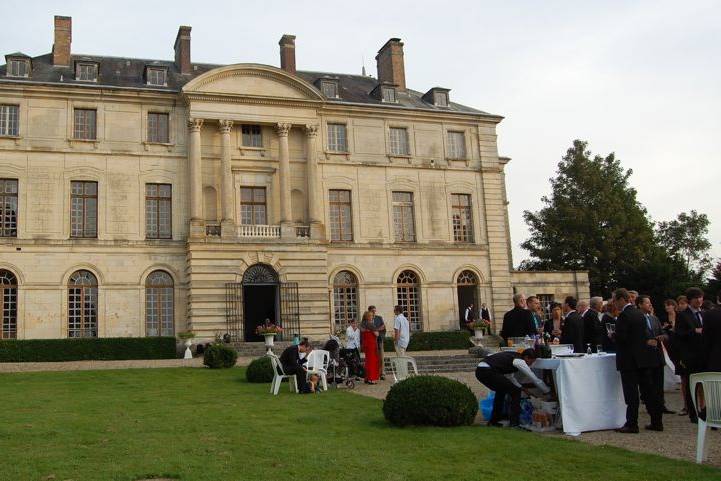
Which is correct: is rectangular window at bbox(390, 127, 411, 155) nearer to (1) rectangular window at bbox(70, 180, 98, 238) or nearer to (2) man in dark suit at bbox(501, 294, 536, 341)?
(1) rectangular window at bbox(70, 180, 98, 238)

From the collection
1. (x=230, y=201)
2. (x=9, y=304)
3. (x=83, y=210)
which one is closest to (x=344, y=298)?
(x=230, y=201)

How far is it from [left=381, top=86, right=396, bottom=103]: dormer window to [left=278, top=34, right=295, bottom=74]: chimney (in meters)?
4.24

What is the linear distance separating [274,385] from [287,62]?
21023 mm

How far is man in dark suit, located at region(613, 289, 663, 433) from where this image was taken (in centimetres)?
933

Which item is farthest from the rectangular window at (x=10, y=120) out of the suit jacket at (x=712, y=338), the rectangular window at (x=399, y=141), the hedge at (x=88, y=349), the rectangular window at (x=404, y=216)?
the suit jacket at (x=712, y=338)

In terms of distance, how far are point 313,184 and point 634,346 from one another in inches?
855

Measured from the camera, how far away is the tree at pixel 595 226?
40062 mm

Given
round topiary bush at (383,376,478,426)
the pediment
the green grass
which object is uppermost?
the pediment

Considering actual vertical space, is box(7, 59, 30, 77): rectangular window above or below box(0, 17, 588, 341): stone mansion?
above

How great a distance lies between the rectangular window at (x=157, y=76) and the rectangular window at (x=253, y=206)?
18.3ft

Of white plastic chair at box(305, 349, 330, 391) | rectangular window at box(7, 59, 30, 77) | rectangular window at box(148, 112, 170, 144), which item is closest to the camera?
white plastic chair at box(305, 349, 330, 391)

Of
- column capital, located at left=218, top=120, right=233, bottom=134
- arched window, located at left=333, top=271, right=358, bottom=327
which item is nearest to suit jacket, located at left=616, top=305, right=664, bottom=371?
arched window, located at left=333, top=271, right=358, bottom=327

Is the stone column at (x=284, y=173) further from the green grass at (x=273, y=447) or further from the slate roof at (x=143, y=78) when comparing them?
the green grass at (x=273, y=447)

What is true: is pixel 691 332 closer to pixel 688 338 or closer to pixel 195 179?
pixel 688 338
